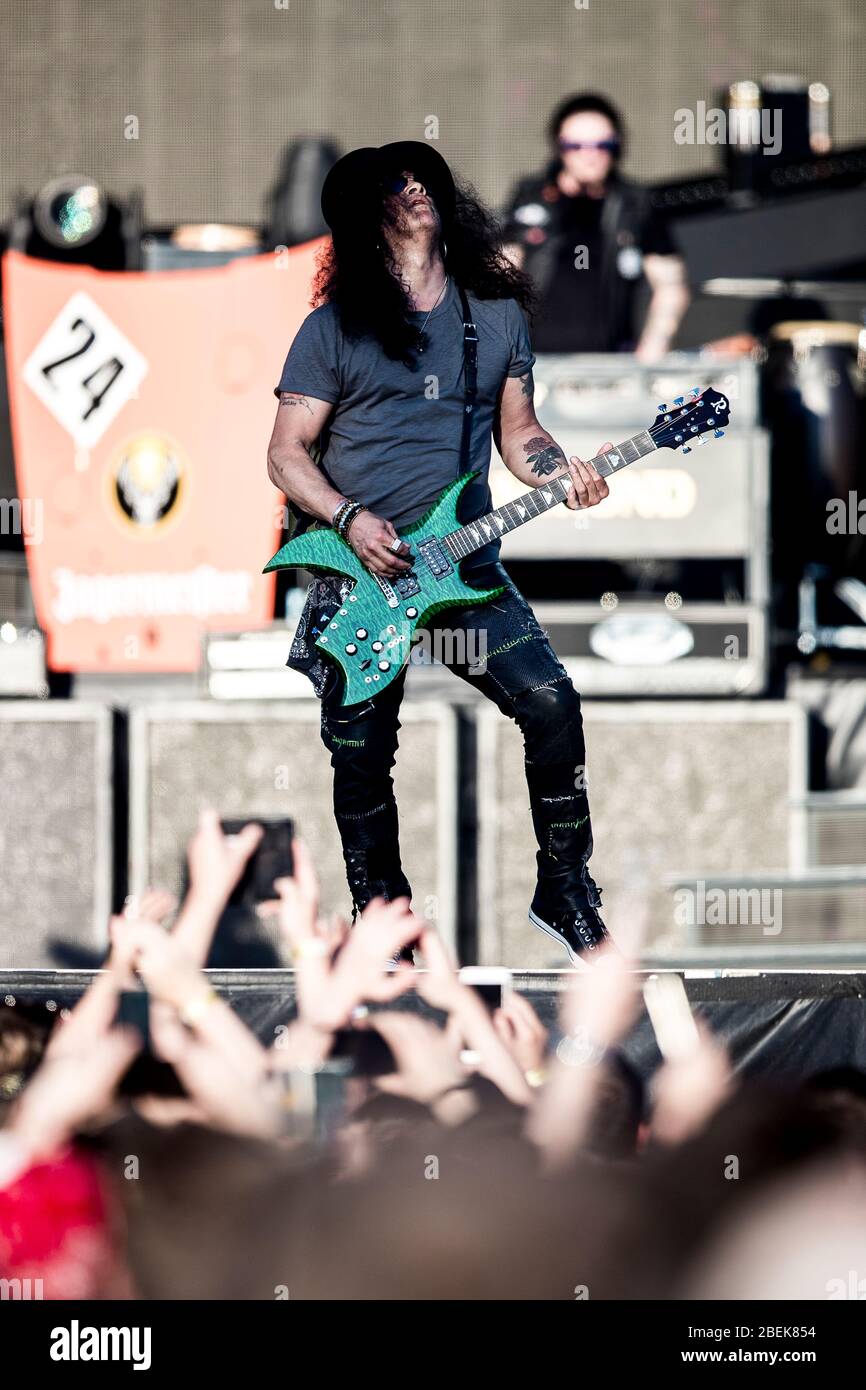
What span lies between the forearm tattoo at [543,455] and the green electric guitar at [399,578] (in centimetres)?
6

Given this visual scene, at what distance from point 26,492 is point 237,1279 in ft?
12.7

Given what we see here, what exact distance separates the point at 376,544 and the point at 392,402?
36cm

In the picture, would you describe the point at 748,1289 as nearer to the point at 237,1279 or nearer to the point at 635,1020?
the point at 635,1020

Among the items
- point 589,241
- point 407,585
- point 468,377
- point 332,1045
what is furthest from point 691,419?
point 589,241

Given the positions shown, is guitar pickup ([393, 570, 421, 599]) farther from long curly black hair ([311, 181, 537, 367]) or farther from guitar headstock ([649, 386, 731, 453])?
guitar headstock ([649, 386, 731, 453])

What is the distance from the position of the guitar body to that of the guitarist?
0.04 m

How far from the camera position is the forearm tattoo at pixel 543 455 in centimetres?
392

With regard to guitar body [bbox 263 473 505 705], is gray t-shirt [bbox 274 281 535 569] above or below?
above

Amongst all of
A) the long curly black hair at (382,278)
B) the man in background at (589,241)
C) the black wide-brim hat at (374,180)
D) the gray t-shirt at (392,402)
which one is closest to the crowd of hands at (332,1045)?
the gray t-shirt at (392,402)

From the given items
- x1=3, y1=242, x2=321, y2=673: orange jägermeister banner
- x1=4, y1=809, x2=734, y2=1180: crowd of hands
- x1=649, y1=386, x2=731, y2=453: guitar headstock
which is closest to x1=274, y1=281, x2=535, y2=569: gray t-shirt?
x1=649, y1=386, x2=731, y2=453: guitar headstock

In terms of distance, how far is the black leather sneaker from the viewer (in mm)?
3934

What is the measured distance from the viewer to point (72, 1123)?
317 cm

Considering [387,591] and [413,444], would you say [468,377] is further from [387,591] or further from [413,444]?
[387,591]
